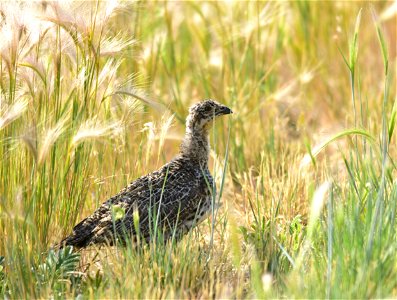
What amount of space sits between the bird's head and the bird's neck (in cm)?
4

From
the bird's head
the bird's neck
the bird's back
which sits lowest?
the bird's back

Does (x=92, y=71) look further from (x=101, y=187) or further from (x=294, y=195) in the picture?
(x=294, y=195)

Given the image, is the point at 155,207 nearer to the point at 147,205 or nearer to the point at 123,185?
the point at 147,205

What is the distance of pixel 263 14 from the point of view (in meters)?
6.96

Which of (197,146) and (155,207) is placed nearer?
(155,207)

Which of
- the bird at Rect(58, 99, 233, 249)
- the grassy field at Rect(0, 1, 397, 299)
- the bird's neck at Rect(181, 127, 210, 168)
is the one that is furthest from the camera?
the bird's neck at Rect(181, 127, 210, 168)

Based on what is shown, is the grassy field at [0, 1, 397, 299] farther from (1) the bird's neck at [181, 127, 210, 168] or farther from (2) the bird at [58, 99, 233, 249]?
(1) the bird's neck at [181, 127, 210, 168]

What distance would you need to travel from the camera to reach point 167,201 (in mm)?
4984

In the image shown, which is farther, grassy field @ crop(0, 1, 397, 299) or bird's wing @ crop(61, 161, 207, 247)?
bird's wing @ crop(61, 161, 207, 247)

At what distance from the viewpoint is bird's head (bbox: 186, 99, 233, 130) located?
5484 millimetres

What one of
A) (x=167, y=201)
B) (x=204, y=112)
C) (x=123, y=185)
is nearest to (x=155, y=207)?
(x=167, y=201)

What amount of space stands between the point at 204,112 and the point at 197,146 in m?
0.20

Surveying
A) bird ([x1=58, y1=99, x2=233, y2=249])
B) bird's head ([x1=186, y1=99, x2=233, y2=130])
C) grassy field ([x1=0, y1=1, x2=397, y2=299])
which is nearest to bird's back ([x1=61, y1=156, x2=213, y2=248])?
bird ([x1=58, y1=99, x2=233, y2=249])

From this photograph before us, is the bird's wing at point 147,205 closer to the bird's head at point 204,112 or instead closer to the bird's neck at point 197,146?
the bird's neck at point 197,146
